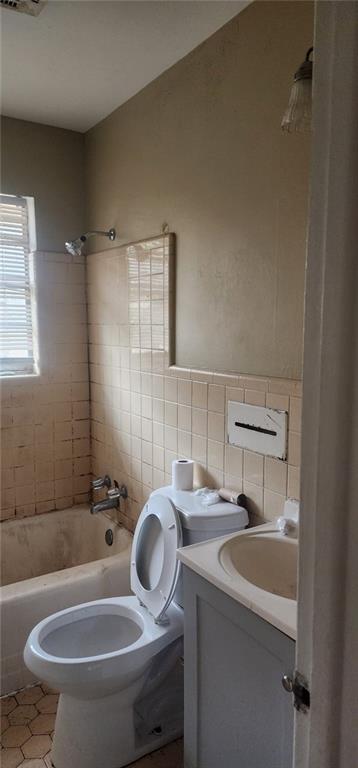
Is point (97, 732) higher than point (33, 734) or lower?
higher

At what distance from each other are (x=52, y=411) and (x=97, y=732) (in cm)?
163

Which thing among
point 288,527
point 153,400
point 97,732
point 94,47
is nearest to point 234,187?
point 94,47

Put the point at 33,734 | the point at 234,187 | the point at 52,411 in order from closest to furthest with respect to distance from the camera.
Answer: the point at 234,187 → the point at 33,734 → the point at 52,411

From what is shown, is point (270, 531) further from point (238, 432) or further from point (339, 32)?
point (339, 32)

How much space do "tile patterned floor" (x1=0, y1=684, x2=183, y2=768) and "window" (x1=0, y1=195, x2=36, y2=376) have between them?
1585mm

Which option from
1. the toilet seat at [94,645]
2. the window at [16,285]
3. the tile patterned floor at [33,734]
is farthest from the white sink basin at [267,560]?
the window at [16,285]

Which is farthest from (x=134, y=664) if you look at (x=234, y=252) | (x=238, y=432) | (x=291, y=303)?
(x=234, y=252)

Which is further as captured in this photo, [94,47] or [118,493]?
[118,493]

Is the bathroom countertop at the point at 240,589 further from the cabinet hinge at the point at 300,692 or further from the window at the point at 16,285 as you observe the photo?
the window at the point at 16,285

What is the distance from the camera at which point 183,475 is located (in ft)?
6.27

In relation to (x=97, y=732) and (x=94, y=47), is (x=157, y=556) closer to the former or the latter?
(x=97, y=732)

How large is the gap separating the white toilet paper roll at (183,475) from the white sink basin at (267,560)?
19.1 inches

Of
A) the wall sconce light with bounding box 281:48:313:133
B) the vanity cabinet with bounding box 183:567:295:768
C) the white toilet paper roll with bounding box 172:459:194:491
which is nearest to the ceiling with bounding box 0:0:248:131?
the wall sconce light with bounding box 281:48:313:133

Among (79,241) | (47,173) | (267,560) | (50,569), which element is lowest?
(50,569)
